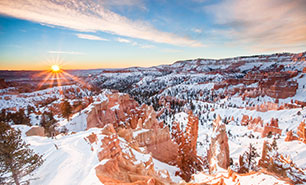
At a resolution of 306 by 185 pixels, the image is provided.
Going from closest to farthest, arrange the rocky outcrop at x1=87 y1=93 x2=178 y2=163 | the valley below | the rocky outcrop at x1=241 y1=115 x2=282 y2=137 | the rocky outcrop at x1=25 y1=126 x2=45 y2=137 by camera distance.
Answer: the valley below
the rocky outcrop at x1=87 y1=93 x2=178 y2=163
the rocky outcrop at x1=25 y1=126 x2=45 y2=137
the rocky outcrop at x1=241 y1=115 x2=282 y2=137

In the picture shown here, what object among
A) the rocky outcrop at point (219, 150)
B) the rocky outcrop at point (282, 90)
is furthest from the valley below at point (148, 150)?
the rocky outcrop at point (282, 90)

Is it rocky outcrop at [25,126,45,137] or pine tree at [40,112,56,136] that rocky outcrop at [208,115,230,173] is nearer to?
pine tree at [40,112,56,136]

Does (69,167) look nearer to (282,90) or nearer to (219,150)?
(219,150)

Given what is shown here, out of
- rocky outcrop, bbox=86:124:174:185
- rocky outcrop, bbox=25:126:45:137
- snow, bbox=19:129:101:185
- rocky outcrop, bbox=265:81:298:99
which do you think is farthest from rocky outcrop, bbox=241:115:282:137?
rocky outcrop, bbox=25:126:45:137

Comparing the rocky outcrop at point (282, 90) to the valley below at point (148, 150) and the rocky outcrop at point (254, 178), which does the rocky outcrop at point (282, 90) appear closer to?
the valley below at point (148, 150)

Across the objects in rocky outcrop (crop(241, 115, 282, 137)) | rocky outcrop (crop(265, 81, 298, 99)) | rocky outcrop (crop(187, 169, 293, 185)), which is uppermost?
rocky outcrop (crop(187, 169, 293, 185))

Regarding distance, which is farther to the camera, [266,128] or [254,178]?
[266,128]

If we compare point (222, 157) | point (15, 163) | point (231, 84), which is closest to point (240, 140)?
point (222, 157)

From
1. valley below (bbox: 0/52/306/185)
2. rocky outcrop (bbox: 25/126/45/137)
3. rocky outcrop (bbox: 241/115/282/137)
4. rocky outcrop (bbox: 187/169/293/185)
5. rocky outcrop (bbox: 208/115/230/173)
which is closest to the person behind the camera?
rocky outcrop (bbox: 187/169/293/185)

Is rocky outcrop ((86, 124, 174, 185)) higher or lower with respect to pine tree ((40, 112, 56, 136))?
higher

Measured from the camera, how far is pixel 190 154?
824 inches

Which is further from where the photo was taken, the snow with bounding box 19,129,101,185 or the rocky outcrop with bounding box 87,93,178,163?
the rocky outcrop with bounding box 87,93,178,163

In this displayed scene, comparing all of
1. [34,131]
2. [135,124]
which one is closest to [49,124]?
[34,131]

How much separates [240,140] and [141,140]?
3387 centimetres
